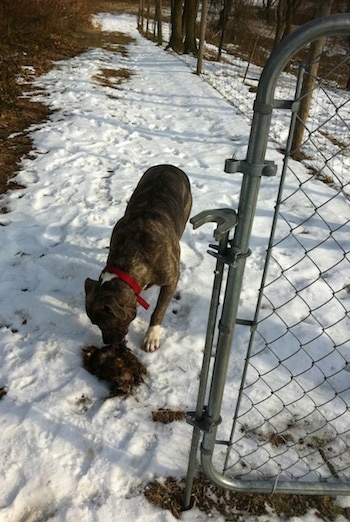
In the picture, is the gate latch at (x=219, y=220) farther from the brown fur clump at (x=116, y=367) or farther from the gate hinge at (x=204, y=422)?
the brown fur clump at (x=116, y=367)

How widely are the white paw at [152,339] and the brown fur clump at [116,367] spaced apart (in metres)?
0.13

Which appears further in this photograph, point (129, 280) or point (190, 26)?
point (190, 26)

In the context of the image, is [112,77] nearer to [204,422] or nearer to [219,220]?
[219,220]

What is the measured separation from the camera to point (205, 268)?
13.6 feet

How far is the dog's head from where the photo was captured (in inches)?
103

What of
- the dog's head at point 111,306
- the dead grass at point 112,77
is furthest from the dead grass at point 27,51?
the dog's head at point 111,306

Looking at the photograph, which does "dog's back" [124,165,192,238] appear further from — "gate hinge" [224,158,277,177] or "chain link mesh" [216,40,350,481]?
"gate hinge" [224,158,277,177]

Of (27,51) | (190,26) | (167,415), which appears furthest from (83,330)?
(190,26)

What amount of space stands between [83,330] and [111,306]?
0.84m

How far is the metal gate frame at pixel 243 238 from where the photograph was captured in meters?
1.29

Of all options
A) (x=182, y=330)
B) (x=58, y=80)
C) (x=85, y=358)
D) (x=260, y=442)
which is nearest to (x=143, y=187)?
(x=182, y=330)

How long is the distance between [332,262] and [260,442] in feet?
7.74

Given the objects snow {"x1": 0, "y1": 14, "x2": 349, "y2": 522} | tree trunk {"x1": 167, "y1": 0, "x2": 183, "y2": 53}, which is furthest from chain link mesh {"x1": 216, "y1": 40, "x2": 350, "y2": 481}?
tree trunk {"x1": 167, "y1": 0, "x2": 183, "y2": 53}

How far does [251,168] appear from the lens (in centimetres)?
141
